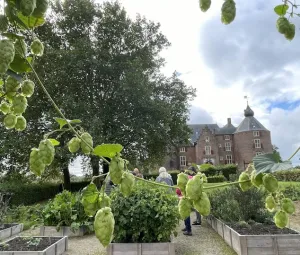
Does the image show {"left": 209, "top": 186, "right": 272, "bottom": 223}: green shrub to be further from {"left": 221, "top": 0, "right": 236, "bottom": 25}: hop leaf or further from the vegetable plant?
{"left": 221, "top": 0, "right": 236, "bottom": 25}: hop leaf

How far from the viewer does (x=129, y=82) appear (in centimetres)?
1359

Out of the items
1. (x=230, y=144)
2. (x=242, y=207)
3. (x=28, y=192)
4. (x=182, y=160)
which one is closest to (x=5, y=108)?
(x=242, y=207)

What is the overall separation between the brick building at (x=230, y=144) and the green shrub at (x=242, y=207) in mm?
30408

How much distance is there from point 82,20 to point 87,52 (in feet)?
9.14

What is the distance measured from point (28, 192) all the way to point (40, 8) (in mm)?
14471

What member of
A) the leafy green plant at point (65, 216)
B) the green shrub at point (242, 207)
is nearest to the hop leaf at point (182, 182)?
the green shrub at point (242, 207)

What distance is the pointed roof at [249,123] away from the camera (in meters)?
36.5

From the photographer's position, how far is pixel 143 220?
474 cm

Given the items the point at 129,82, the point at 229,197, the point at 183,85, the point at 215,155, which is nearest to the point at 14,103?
the point at 229,197

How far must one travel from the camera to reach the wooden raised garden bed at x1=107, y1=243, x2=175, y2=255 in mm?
4465

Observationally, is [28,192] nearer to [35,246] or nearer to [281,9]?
[35,246]

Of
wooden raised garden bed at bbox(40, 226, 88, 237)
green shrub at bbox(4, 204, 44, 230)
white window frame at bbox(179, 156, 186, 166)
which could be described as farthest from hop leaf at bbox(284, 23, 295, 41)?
white window frame at bbox(179, 156, 186, 166)

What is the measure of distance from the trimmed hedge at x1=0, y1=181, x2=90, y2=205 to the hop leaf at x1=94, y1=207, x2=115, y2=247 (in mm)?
11801

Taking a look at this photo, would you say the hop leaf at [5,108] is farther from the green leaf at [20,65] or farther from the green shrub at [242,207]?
the green shrub at [242,207]
